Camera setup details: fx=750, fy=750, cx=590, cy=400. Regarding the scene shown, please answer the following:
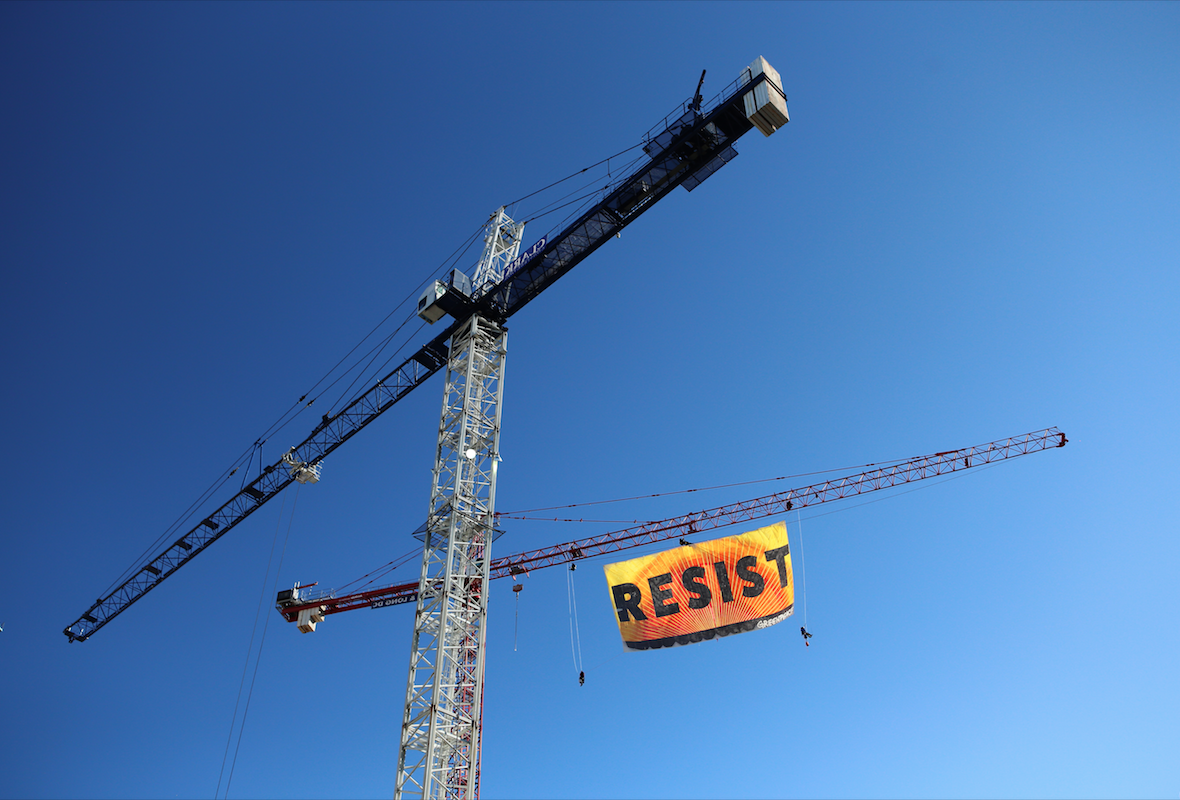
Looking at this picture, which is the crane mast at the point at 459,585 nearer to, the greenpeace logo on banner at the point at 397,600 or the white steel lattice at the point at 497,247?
the white steel lattice at the point at 497,247

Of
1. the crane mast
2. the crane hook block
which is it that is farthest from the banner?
the crane hook block

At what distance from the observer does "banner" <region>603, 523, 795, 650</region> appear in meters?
26.0

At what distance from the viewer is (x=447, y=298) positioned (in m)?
36.1

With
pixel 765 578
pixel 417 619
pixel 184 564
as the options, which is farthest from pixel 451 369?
pixel 184 564

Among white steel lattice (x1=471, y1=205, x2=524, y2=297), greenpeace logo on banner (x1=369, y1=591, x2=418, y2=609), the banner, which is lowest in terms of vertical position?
the banner

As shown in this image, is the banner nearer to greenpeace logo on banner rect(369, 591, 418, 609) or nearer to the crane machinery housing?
the crane machinery housing

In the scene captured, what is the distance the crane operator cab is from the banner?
1570 cm

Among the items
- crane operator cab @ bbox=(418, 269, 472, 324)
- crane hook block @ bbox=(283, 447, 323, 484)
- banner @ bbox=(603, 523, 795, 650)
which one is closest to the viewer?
banner @ bbox=(603, 523, 795, 650)

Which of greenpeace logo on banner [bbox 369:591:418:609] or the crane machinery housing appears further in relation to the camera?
greenpeace logo on banner [bbox 369:591:418:609]

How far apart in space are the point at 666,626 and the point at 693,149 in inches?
792

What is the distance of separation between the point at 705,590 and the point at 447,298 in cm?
1862

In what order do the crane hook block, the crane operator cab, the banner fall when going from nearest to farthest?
the banner
the crane operator cab
the crane hook block

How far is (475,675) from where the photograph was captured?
2809 centimetres

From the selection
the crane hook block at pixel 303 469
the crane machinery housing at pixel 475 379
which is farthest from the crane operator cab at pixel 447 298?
the crane hook block at pixel 303 469
